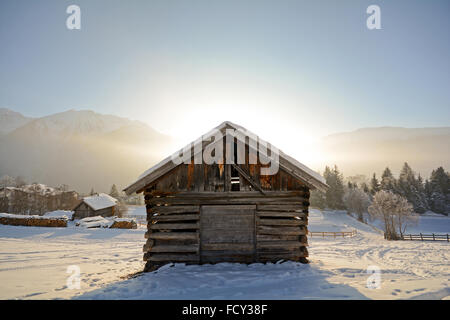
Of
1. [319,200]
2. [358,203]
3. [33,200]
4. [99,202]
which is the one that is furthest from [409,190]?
[33,200]

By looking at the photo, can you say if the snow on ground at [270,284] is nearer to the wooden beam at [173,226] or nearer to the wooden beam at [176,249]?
the wooden beam at [176,249]

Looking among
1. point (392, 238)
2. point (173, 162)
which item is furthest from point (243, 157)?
point (392, 238)

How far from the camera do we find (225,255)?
8.55 metres

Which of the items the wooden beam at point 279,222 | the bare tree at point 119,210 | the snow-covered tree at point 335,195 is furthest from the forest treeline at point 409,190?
the wooden beam at point 279,222

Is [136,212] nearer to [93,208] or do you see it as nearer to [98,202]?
[98,202]

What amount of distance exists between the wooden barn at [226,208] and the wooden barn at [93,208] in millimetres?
41022

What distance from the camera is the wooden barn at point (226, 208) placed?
28.0 ft

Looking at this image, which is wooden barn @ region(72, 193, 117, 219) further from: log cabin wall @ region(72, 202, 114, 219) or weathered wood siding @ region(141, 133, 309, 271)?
weathered wood siding @ region(141, 133, 309, 271)

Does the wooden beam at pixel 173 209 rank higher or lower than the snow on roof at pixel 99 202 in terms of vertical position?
higher

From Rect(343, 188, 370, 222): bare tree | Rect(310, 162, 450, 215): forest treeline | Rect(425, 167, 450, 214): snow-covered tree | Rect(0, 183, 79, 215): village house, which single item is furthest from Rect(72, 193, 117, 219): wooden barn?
Rect(425, 167, 450, 214): snow-covered tree
